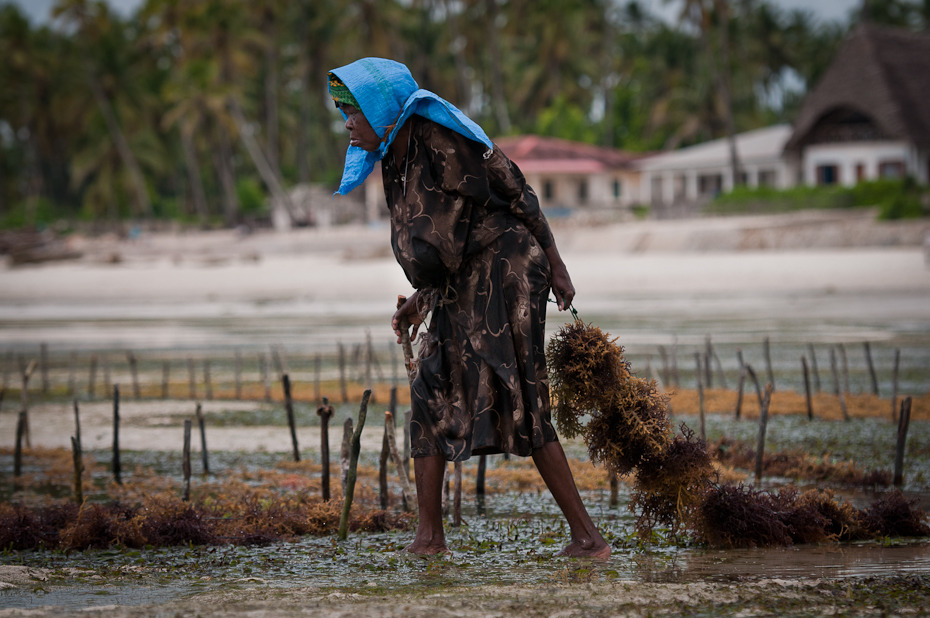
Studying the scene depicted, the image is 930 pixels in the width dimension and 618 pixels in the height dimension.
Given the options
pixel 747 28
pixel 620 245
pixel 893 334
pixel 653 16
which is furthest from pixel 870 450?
pixel 653 16

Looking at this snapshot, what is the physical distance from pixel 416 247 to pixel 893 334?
11839 mm

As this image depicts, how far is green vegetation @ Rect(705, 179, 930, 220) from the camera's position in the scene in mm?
26672

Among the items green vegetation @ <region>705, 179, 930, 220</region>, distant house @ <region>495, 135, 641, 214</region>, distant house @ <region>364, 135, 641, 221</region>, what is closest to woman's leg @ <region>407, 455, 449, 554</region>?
green vegetation @ <region>705, 179, 930, 220</region>

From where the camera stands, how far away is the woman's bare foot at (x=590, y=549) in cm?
334

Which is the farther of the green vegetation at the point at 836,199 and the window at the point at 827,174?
the window at the point at 827,174

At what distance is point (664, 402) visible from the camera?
140 inches

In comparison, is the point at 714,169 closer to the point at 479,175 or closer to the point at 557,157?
the point at 557,157

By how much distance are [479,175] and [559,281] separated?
46 centimetres

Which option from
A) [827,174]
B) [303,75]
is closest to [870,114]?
[827,174]

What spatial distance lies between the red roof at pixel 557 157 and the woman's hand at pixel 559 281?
3865 cm

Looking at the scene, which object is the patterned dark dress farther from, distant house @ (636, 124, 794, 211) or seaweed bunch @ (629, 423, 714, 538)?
distant house @ (636, 124, 794, 211)

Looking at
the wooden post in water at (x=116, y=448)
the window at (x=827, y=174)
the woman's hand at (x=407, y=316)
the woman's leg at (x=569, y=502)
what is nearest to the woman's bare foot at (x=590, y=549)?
the woman's leg at (x=569, y=502)

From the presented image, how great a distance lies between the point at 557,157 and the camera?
4394cm

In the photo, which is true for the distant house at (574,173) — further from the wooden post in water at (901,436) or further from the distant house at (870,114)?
the wooden post in water at (901,436)
